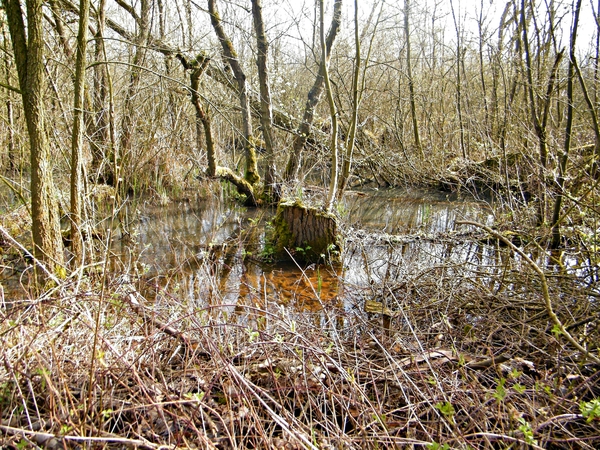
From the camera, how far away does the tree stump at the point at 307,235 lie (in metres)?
5.91

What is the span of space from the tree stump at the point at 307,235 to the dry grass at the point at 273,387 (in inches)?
111

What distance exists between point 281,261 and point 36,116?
3.76 meters

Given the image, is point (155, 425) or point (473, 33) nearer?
point (155, 425)

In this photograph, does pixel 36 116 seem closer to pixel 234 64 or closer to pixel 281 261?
pixel 281 261

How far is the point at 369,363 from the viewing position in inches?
99.7

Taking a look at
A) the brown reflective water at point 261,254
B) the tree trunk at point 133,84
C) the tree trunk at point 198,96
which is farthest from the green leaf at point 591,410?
the tree trunk at point 198,96

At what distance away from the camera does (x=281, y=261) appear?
6199 mm

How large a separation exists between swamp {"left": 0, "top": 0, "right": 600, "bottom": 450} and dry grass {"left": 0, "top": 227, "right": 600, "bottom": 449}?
0.07 ft

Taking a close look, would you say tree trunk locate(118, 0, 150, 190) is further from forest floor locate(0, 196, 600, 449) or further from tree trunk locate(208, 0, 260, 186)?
forest floor locate(0, 196, 600, 449)

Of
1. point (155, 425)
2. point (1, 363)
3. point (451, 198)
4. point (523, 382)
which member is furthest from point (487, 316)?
point (451, 198)

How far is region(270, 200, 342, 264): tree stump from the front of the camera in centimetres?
591

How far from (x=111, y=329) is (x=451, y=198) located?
10.5 m

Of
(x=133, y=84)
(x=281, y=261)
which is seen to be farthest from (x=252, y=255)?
(x=133, y=84)

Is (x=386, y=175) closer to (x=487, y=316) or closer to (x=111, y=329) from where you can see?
(x=487, y=316)
